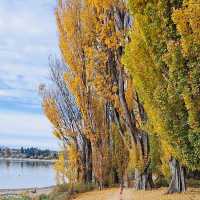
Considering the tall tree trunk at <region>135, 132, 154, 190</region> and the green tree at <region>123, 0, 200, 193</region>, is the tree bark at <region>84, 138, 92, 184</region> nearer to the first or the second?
the tall tree trunk at <region>135, 132, 154, 190</region>

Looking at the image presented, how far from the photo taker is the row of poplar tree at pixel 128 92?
12711 mm

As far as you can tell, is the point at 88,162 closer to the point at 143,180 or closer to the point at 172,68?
the point at 143,180

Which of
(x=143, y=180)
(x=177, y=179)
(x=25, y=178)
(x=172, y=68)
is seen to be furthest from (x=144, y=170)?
(x=25, y=178)

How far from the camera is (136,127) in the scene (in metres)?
22.4

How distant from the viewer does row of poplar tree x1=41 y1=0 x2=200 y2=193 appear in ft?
41.7

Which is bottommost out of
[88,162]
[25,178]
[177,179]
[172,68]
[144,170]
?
[177,179]

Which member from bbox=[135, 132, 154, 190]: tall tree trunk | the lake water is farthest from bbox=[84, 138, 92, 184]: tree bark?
bbox=[135, 132, 154, 190]: tall tree trunk

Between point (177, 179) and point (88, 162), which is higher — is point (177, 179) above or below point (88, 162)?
below

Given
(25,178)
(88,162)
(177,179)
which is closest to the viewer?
(177,179)

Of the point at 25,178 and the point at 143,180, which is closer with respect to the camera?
the point at 143,180

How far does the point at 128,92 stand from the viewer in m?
23.6

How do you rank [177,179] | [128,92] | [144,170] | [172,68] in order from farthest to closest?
[128,92], [144,170], [177,179], [172,68]

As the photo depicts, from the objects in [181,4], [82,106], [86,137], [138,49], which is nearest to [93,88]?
[82,106]

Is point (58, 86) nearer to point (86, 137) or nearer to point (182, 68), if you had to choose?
point (86, 137)
